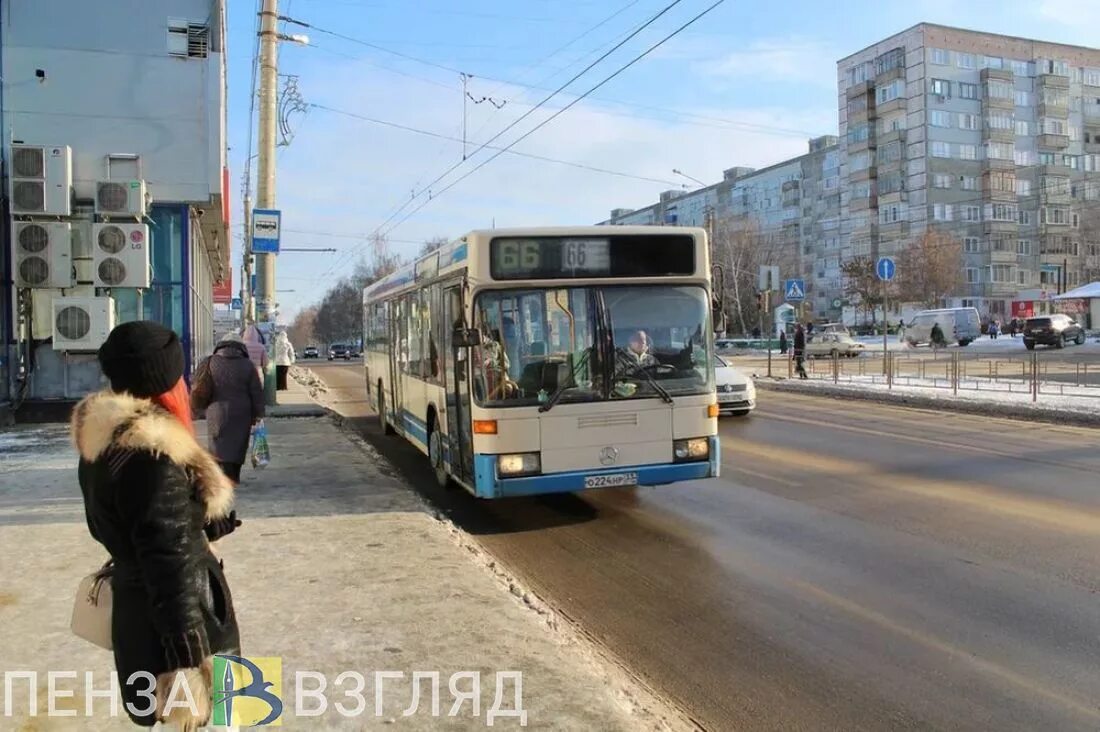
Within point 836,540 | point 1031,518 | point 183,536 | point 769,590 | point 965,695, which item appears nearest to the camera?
point 183,536

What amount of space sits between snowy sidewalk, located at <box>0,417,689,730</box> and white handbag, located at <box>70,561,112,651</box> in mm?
1343

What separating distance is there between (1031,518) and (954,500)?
88 cm

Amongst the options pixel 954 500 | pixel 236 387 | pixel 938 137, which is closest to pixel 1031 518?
pixel 954 500

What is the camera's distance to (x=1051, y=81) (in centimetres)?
8281

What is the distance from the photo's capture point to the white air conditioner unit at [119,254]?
590 inches

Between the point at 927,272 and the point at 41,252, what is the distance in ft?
214

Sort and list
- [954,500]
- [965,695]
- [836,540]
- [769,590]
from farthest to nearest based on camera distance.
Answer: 1. [954,500]
2. [836,540]
3. [769,590]
4. [965,695]

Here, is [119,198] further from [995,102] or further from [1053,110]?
[1053,110]

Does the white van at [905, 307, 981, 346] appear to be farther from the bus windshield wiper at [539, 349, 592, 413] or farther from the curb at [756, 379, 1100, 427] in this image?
the bus windshield wiper at [539, 349, 592, 413]

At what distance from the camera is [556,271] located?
7863 mm

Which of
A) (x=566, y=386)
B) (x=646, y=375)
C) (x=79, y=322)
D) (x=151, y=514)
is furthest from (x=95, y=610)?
(x=79, y=322)

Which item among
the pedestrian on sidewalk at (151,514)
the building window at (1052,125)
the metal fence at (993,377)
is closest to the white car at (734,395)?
the metal fence at (993,377)

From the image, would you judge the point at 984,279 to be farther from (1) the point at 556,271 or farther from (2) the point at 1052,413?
(1) the point at 556,271

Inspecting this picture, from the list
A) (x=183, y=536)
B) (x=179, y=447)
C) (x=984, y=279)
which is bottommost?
(x=183, y=536)
